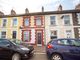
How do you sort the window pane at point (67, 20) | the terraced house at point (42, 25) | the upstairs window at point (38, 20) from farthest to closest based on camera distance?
the upstairs window at point (38, 20), the window pane at point (67, 20), the terraced house at point (42, 25)

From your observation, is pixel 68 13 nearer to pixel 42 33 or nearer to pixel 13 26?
pixel 42 33

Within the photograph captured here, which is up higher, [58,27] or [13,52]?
[58,27]

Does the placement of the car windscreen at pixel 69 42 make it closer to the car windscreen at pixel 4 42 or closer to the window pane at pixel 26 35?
the car windscreen at pixel 4 42

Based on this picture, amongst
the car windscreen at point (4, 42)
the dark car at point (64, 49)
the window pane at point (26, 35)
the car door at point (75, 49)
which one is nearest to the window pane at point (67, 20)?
the window pane at point (26, 35)

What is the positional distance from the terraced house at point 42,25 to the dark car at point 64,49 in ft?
36.7

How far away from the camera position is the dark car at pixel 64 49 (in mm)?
7888

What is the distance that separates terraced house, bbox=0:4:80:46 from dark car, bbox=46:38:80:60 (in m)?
11.2

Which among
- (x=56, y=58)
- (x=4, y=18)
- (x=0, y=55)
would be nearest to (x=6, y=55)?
(x=0, y=55)

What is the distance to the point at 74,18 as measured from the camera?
19.3 metres

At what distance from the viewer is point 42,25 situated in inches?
794

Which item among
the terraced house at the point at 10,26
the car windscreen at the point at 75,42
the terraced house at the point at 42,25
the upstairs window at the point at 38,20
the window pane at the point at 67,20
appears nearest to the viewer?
the car windscreen at the point at 75,42

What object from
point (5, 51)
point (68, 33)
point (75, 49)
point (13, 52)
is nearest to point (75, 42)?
point (75, 49)

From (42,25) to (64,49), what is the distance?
12.3m

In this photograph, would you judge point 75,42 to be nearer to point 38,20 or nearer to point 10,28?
point 38,20
